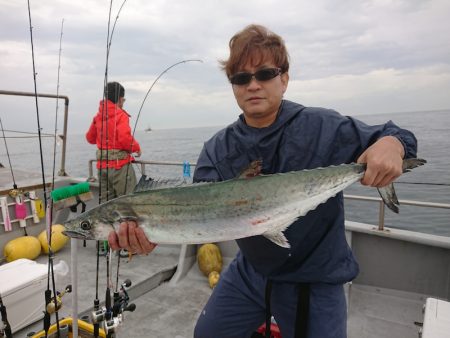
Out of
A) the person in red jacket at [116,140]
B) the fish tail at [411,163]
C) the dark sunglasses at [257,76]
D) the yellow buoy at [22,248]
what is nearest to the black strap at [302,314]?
the fish tail at [411,163]

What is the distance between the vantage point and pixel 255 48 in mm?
2570

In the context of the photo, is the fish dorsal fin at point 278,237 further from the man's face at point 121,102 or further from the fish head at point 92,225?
the man's face at point 121,102

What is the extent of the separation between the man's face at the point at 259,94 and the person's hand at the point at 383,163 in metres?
0.82

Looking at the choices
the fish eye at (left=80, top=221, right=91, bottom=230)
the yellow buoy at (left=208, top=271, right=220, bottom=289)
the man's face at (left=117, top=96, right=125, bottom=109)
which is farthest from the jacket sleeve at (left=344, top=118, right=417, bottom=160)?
the man's face at (left=117, top=96, right=125, bottom=109)

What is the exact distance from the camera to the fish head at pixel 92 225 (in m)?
2.36

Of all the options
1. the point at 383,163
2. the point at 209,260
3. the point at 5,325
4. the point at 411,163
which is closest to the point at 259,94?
the point at 383,163

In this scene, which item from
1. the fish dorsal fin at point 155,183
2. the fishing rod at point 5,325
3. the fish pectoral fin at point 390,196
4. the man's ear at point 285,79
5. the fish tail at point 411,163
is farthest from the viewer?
the fishing rod at point 5,325

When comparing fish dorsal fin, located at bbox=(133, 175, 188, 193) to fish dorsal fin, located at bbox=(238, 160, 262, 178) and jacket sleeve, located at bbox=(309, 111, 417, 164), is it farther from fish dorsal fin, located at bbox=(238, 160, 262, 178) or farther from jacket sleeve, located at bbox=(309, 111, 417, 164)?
jacket sleeve, located at bbox=(309, 111, 417, 164)

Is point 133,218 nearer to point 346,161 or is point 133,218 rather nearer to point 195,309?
point 346,161

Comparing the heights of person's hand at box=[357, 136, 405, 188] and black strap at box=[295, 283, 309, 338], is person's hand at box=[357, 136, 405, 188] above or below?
above

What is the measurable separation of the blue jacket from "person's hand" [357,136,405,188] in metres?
0.29

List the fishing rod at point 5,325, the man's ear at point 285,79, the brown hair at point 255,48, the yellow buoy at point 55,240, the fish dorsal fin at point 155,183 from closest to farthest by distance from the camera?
the fish dorsal fin at point 155,183, the brown hair at point 255,48, the man's ear at point 285,79, the fishing rod at point 5,325, the yellow buoy at point 55,240

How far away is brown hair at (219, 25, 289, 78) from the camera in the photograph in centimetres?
257

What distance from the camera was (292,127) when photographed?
8.76 ft
